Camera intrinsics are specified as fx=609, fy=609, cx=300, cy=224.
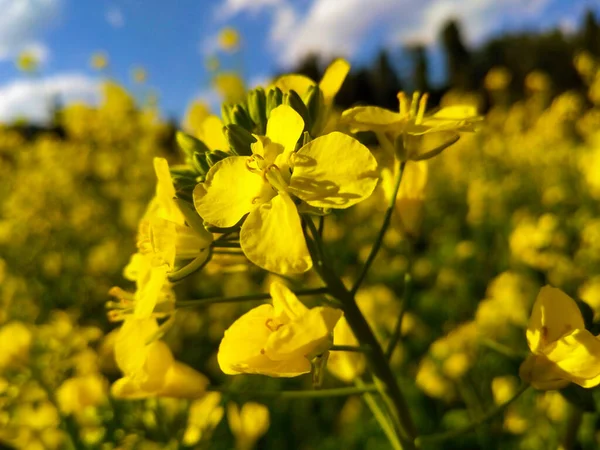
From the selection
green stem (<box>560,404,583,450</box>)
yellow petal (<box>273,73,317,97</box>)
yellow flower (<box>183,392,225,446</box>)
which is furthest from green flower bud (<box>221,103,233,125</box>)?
green stem (<box>560,404,583,450</box>)

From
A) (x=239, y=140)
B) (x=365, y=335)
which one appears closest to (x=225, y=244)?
(x=239, y=140)

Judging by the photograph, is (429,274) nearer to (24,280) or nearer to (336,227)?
(336,227)

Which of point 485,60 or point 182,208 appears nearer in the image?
point 182,208

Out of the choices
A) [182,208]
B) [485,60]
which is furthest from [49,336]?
[485,60]

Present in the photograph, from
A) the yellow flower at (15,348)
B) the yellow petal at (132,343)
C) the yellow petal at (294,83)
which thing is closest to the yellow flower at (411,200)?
the yellow petal at (294,83)

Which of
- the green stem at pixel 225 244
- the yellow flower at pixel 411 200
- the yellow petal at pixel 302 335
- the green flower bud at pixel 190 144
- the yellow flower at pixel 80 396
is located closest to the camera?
the yellow petal at pixel 302 335

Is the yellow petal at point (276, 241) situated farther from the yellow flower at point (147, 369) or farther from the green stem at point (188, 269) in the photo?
the yellow flower at point (147, 369)
